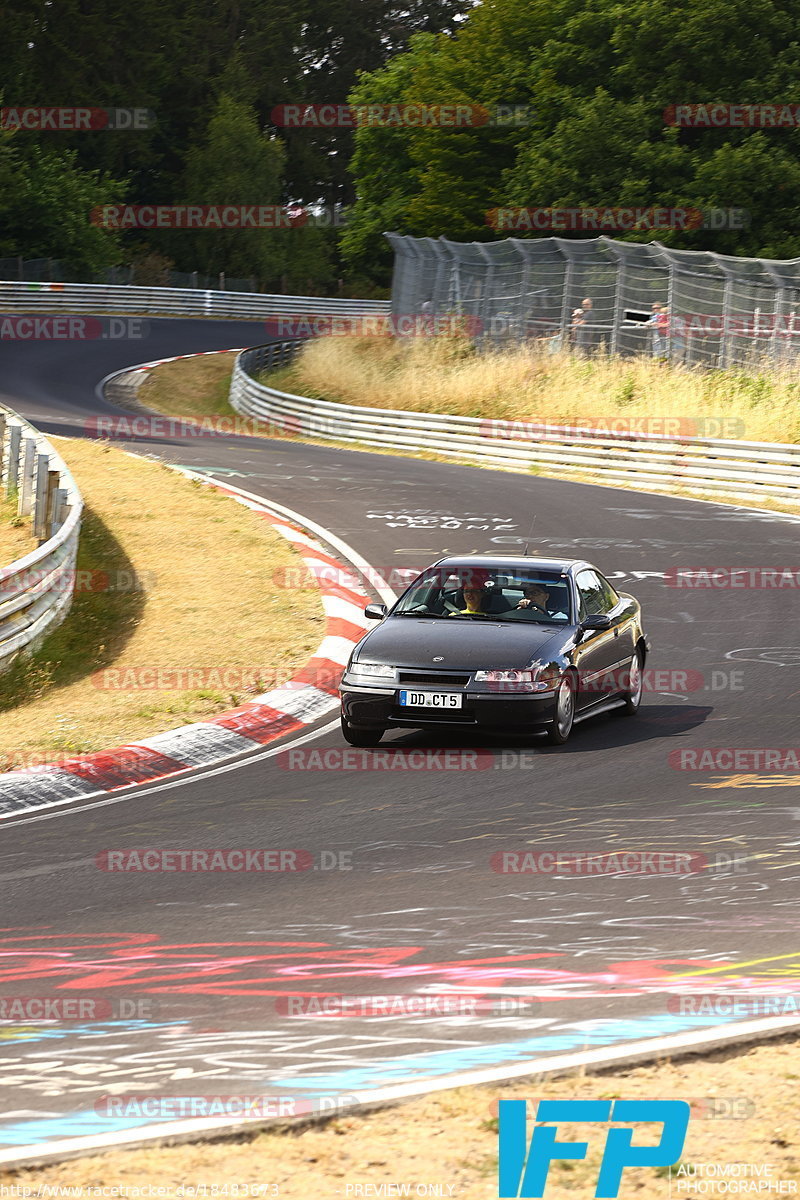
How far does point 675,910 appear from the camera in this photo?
7383mm

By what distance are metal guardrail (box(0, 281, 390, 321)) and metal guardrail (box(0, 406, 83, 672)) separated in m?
42.0

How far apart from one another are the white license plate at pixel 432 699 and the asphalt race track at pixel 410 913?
0.37 metres

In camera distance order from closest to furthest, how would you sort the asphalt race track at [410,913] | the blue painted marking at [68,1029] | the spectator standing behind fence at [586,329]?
the asphalt race track at [410,913] → the blue painted marking at [68,1029] → the spectator standing behind fence at [586,329]

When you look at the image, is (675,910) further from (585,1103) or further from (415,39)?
(415,39)

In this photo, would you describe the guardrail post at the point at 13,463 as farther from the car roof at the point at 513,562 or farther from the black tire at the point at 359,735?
the black tire at the point at 359,735

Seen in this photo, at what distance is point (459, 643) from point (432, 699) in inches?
22.8

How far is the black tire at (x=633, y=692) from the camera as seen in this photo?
12711 mm

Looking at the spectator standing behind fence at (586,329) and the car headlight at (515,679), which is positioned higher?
the spectator standing behind fence at (586,329)

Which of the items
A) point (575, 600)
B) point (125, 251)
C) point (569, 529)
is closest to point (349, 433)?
point (569, 529)

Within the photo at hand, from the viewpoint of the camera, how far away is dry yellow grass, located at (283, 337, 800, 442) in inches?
1197

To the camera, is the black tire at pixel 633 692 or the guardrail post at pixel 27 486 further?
the guardrail post at pixel 27 486

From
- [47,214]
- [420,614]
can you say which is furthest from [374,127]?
[420,614]

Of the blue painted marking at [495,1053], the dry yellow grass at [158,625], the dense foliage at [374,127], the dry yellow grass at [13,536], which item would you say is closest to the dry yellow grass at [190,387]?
the dense foliage at [374,127]

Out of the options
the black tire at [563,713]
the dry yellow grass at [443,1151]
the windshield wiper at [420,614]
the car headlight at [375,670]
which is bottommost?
the black tire at [563,713]
